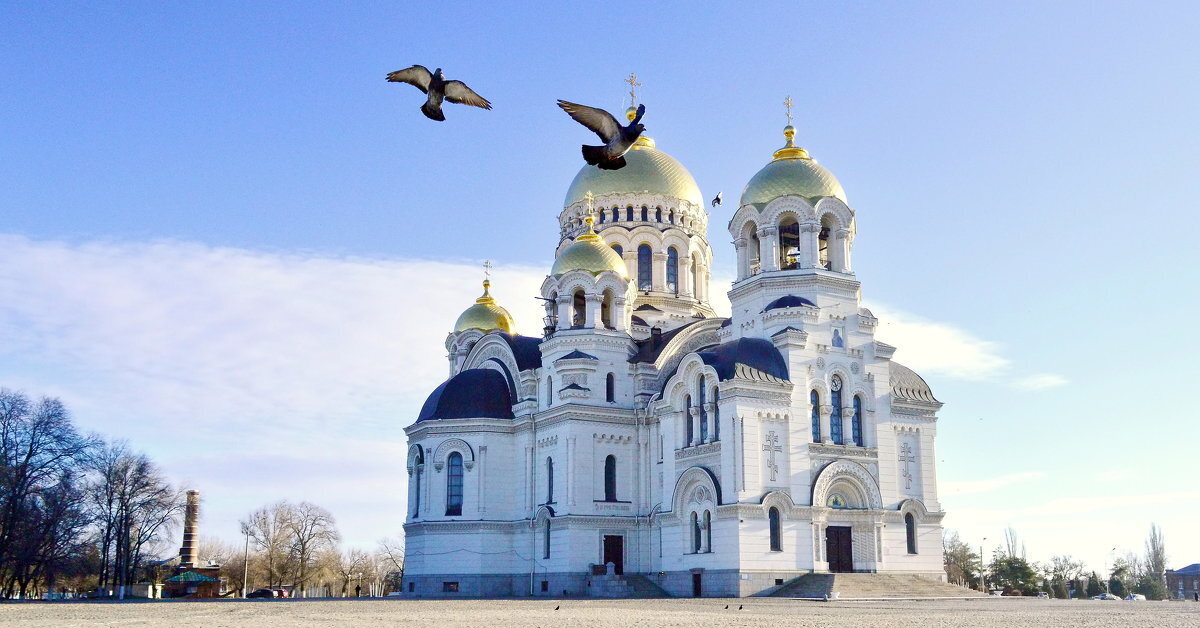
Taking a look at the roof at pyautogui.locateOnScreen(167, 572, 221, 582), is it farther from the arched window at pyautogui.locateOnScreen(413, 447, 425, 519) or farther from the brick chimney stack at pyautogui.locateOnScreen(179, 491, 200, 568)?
the arched window at pyautogui.locateOnScreen(413, 447, 425, 519)

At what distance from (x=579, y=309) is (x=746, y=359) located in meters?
7.89

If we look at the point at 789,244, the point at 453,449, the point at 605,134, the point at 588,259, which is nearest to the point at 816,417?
the point at 789,244

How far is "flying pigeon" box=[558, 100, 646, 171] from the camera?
1052 cm

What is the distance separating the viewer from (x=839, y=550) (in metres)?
35.8

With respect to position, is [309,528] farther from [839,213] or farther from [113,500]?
[839,213]

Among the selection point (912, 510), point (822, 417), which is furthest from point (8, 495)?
→ point (912, 510)

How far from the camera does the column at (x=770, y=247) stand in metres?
37.2

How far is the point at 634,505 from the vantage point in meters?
39.3

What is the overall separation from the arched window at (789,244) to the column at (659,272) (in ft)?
24.7

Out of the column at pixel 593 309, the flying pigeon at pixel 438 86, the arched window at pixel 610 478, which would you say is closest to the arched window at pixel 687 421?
the arched window at pixel 610 478

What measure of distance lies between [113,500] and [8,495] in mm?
10705

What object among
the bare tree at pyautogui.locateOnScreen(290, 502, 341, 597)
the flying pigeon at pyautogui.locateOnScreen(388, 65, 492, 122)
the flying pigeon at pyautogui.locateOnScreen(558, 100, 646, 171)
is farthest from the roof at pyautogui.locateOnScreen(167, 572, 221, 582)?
the flying pigeon at pyautogui.locateOnScreen(558, 100, 646, 171)

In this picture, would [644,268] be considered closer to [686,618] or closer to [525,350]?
[525,350]

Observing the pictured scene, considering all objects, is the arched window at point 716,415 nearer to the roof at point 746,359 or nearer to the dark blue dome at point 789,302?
the roof at point 746,359
